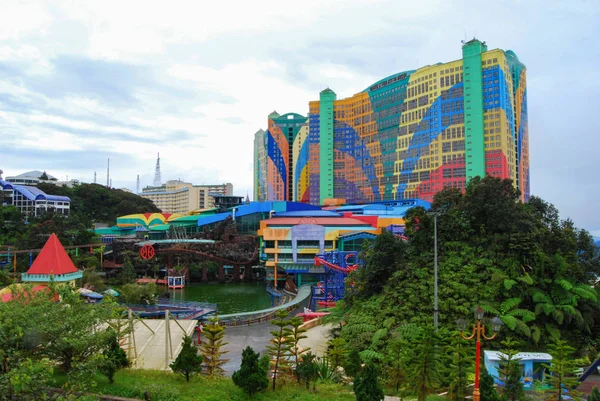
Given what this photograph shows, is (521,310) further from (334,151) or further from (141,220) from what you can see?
(141,220)

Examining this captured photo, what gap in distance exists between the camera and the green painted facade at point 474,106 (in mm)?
60344

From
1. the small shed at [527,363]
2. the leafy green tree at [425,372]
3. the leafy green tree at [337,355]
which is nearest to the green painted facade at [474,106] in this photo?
the small shed at [527,363]

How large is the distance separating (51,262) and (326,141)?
6180cm

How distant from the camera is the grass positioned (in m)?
11.3

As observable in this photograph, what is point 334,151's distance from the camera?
273 ft

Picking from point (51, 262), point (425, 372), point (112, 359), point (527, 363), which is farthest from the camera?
point (51, 262)

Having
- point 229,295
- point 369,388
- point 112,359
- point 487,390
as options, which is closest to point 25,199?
point 229,295

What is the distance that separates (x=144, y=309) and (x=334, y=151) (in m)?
58.3

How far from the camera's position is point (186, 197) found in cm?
15162

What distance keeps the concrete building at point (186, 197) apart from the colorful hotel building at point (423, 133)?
64090 mm

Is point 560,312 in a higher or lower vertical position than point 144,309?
higher

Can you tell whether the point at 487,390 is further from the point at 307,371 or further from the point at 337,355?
the point at 337,355

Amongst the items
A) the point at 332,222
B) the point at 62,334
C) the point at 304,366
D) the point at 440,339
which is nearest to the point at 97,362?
the point at 62,334

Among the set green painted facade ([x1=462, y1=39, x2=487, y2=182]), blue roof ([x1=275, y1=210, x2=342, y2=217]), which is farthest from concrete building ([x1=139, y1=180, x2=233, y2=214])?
green painted facade ([x1=462, y1=39, x2=487, y2=182])
